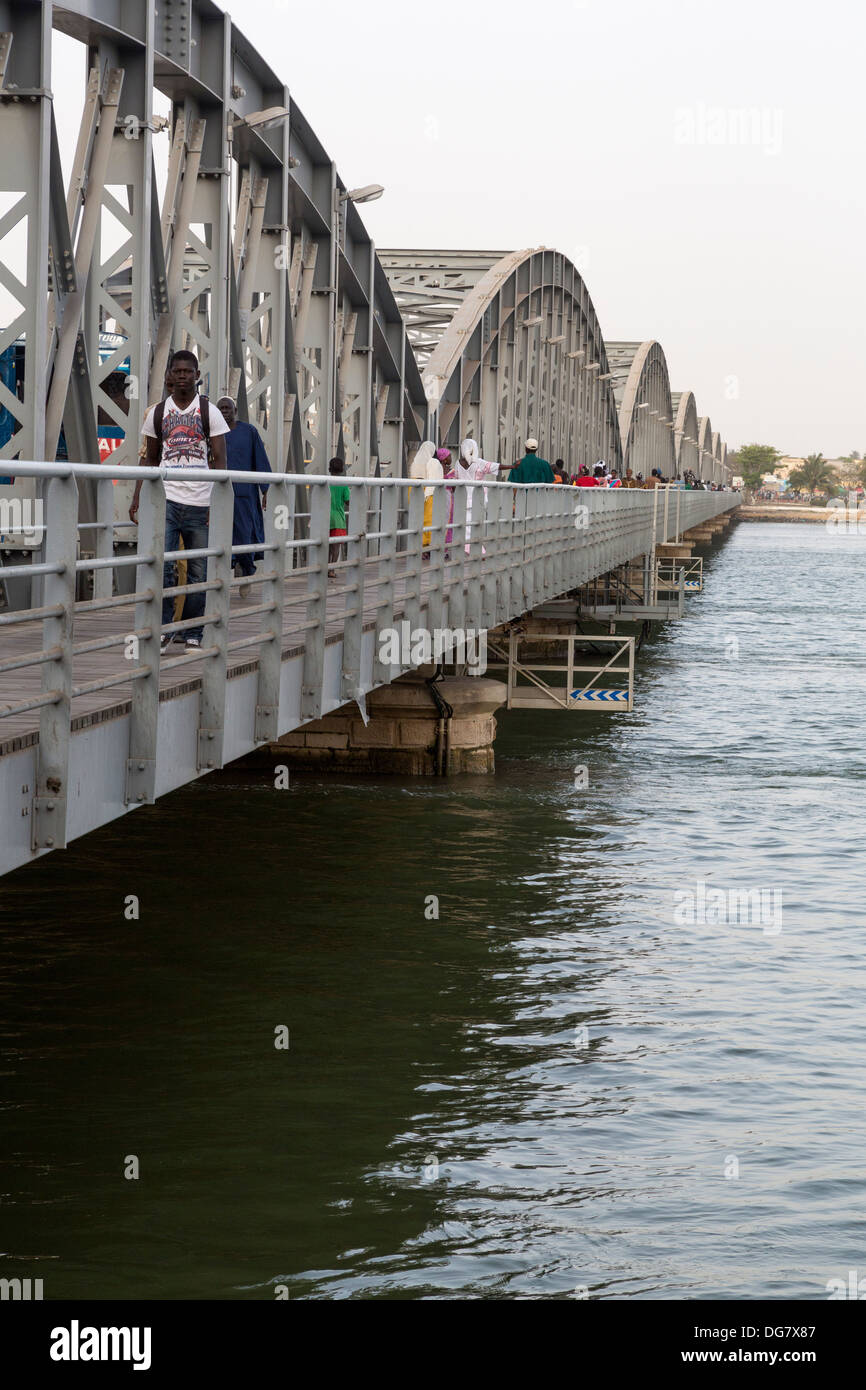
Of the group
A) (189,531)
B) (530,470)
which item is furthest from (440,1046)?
(530,470)

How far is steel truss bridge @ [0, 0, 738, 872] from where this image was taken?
874 cm

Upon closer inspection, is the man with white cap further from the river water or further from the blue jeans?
the blue jeans

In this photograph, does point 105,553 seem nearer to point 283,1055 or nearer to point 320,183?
point 283,1055

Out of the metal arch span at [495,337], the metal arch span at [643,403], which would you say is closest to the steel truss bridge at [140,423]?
the metal arch span at [495,337]

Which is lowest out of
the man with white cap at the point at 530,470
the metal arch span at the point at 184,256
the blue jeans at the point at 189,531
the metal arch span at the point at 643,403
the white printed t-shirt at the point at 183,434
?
the blue jeans at the point at 189,531

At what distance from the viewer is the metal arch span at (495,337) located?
40.9 meters

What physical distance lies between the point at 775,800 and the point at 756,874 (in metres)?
5.08

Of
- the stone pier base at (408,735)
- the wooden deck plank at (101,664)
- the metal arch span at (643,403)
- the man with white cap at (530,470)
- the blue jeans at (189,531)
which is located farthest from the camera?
the metal arch span at (643,403)

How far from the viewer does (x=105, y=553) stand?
12594mm

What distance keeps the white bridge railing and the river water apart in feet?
7.60

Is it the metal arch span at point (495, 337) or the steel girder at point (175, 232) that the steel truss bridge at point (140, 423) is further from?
the metal arch span at point (495, 337)

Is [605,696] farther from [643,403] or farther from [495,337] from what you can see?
[643,403]

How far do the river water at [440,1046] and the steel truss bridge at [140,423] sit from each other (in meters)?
2.32

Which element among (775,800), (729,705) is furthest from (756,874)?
(729,705)
